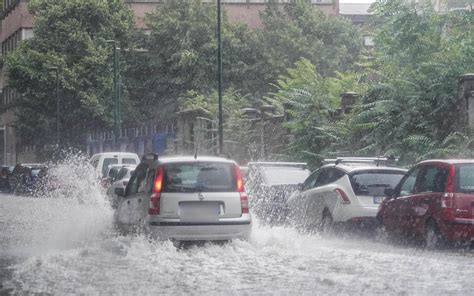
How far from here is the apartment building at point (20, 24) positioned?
86069 millimetres

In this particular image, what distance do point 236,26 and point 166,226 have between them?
178ft

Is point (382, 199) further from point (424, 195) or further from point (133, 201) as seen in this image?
point (133, 201)

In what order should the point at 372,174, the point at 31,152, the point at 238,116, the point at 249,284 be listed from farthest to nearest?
1. the point at 31,152
2. the point at 238,116
3. the point at 372,174
4. the point at 249,284

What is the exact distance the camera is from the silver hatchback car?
15.1 meters

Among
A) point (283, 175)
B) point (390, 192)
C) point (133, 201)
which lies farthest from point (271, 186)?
point (133, 201)

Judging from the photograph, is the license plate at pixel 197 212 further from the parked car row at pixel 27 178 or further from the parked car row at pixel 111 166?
the parked car row at pixel 27 178

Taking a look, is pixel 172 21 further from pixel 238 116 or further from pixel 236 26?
pixel 238 116

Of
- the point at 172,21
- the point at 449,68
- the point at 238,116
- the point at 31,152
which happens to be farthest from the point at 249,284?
the point at 31,152

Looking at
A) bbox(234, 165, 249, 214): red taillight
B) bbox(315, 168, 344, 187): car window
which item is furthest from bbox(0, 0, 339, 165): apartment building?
bbox(234, 165, 249, 214): red taillight

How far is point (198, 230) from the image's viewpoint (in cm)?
1516

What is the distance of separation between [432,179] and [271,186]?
640 cm

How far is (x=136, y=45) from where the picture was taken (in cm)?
6750

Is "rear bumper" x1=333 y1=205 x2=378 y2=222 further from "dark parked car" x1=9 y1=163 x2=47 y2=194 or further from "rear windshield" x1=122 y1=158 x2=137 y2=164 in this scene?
"dark parked car" x1=9 y1=163 x2=47 y2=194

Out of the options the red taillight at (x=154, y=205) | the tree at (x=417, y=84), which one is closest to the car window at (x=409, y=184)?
the red taillight at (x=154, y=205)
